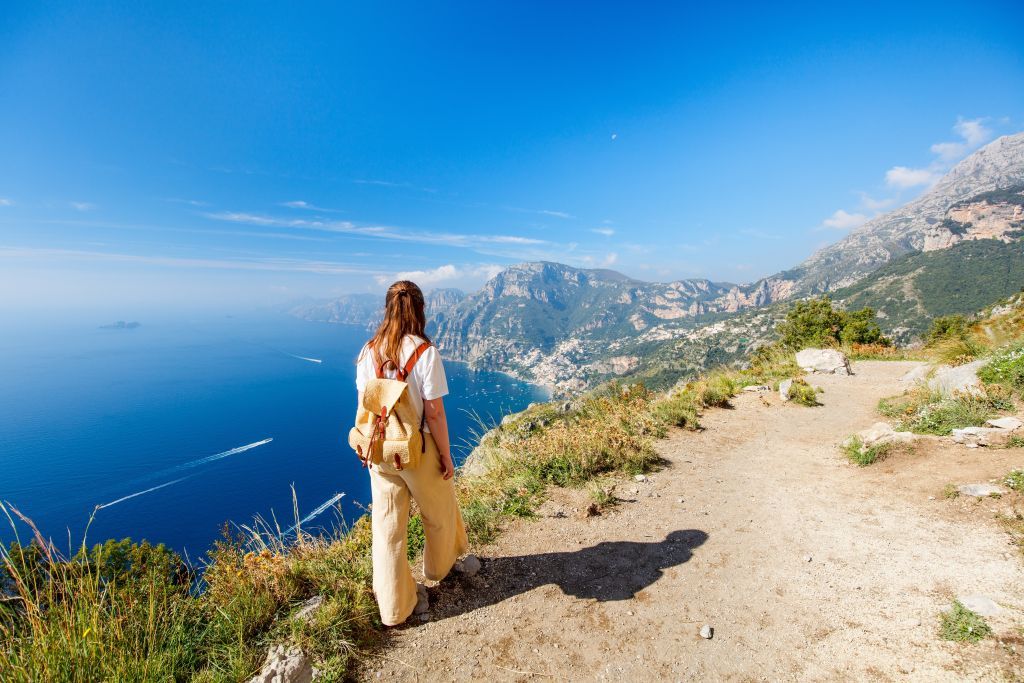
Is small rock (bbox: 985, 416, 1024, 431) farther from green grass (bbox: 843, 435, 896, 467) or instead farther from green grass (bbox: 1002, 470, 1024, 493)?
green grass (bbox: 1002, 470, 1024, 493)

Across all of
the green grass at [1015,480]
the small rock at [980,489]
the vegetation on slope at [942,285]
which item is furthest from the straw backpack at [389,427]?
the vegetation on slope at [942,285]

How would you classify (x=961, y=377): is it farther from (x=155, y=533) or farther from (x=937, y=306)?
(x=937, y=306)

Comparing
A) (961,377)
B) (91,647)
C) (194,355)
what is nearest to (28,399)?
(194,355)

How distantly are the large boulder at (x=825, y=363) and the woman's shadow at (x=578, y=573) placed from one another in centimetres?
1318

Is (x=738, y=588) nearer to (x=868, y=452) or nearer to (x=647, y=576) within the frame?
(x=647, y=576)

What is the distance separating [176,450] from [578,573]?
92.5 meters

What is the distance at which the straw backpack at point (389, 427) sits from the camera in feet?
10.0

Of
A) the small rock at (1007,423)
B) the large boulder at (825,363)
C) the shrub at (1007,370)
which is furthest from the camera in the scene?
the large boulder at (825,363)

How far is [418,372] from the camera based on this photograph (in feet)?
→ 10.5

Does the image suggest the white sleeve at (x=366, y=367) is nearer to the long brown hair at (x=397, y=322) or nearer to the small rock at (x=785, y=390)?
the long brown hair at (x=397, y=322)

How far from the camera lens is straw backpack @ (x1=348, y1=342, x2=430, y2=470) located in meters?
3.06

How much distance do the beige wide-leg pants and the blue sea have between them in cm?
585

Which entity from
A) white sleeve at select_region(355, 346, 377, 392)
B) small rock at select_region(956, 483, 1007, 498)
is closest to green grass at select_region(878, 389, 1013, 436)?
small rock at select_region(956, 483, 1007, 498)

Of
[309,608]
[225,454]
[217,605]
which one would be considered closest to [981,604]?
[309,608]
